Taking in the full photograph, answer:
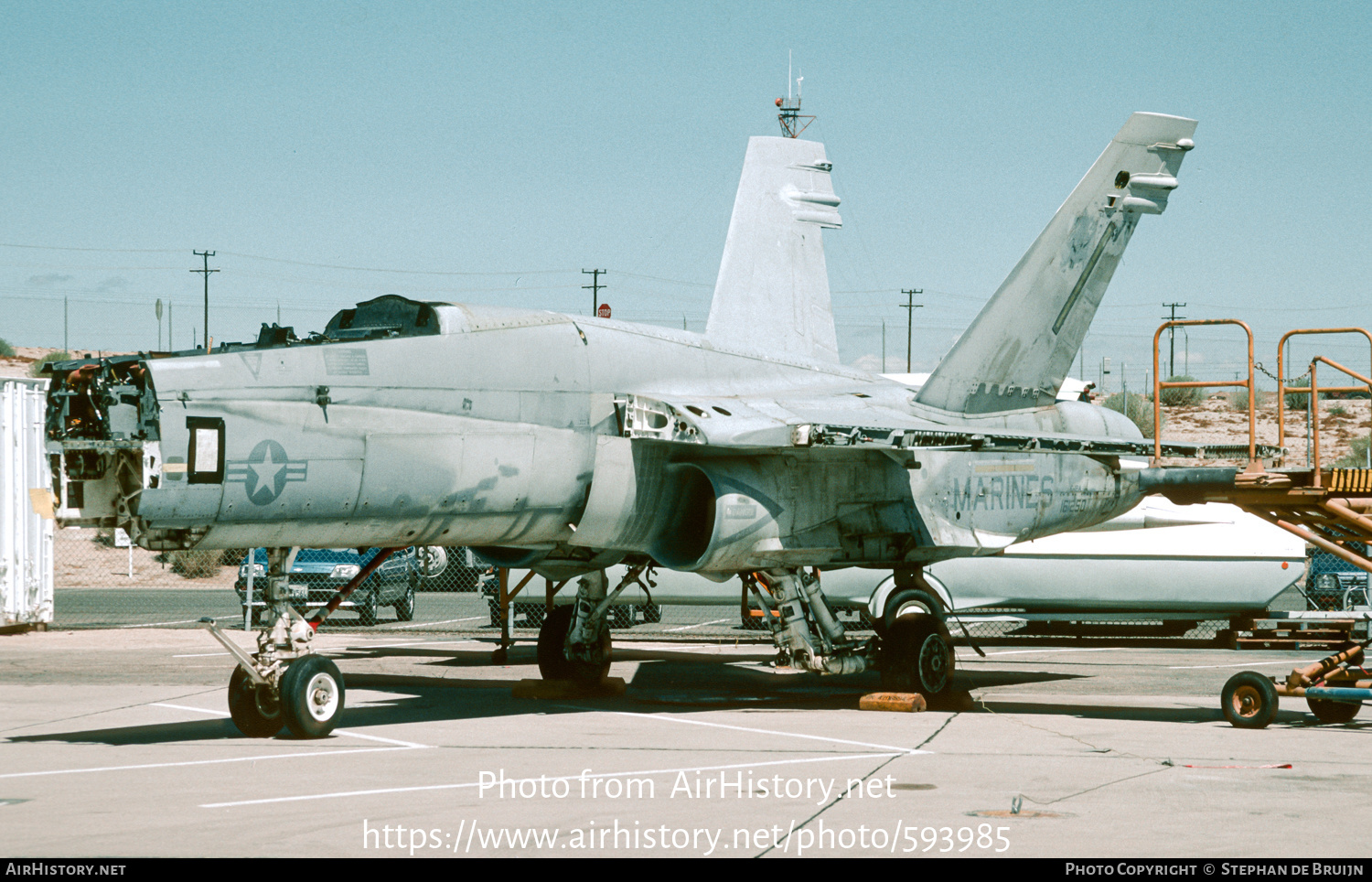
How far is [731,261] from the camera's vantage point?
17.3m

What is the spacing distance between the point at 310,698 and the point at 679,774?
3135 mm

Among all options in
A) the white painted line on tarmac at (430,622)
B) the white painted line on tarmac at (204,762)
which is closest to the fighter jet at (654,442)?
the white painted line on tarmac at (204,762)

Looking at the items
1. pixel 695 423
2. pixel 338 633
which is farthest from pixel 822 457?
pixel 338 633

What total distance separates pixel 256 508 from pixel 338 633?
1382cm

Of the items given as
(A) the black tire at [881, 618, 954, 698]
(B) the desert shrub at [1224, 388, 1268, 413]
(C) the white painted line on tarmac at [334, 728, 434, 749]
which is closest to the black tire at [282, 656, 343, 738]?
(C) the white painted line on tarmac at [334, 728, 434, 749]

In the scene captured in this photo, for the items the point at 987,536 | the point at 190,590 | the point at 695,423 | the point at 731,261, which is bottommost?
the point at 190,590

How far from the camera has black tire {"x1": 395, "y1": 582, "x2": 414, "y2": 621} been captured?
27484 millimetres

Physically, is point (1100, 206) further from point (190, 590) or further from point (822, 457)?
point (190, 590)

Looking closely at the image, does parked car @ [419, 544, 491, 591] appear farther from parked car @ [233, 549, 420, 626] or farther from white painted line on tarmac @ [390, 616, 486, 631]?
parked car @ [233, 549, 420, 626]

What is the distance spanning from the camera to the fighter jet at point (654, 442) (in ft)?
32.8

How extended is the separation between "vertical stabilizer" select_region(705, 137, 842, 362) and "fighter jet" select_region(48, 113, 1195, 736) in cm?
3

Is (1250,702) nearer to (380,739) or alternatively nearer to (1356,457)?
(380,739)

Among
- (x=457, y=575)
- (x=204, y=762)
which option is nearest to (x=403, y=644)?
(x=204, y=762)

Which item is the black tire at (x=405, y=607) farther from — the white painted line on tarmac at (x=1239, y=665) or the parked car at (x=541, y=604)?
the white painted line on tarmac at (x=1239, y=665)
